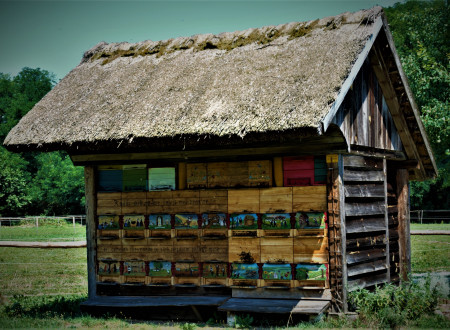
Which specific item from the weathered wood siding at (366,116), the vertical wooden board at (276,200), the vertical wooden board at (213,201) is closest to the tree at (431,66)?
the weathered wood siding at (366,116)

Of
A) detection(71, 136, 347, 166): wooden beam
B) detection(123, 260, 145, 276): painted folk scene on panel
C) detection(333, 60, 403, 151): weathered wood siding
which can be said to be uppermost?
detection(333, 60, 403, 151): weathered wood siding

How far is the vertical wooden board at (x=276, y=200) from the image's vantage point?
9695 millimetres

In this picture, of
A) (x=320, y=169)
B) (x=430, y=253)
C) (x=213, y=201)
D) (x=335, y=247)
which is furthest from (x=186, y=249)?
(x=430, y=253)

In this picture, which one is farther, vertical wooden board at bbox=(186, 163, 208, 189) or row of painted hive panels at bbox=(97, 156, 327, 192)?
vertical wooden board at bbox=(186, 163, 208, 189)

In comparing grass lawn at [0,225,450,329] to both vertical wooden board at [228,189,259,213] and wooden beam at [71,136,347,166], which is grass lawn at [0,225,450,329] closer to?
vertical wooden board at [228,189,259,213]

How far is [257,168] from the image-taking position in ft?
32.7

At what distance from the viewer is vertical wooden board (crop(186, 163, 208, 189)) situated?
1035cm

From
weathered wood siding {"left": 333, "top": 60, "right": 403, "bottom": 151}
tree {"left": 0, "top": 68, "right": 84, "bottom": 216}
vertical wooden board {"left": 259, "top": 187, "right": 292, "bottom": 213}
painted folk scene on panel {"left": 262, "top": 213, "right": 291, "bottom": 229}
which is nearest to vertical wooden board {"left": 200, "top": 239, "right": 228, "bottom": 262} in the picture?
painted folk scene on panel {"left": 262, "top": 213, "right": 291, "bottom": 229}

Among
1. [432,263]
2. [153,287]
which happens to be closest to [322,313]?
[153,287]

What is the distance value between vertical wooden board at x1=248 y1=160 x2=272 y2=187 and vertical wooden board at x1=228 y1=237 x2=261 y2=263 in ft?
3.26

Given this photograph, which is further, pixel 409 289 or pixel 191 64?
pixel 191 64

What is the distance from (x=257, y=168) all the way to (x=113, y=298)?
12.6 feet

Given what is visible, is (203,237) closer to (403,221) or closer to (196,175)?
(196,175)

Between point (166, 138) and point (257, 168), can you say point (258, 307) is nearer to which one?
point (257, 168)
